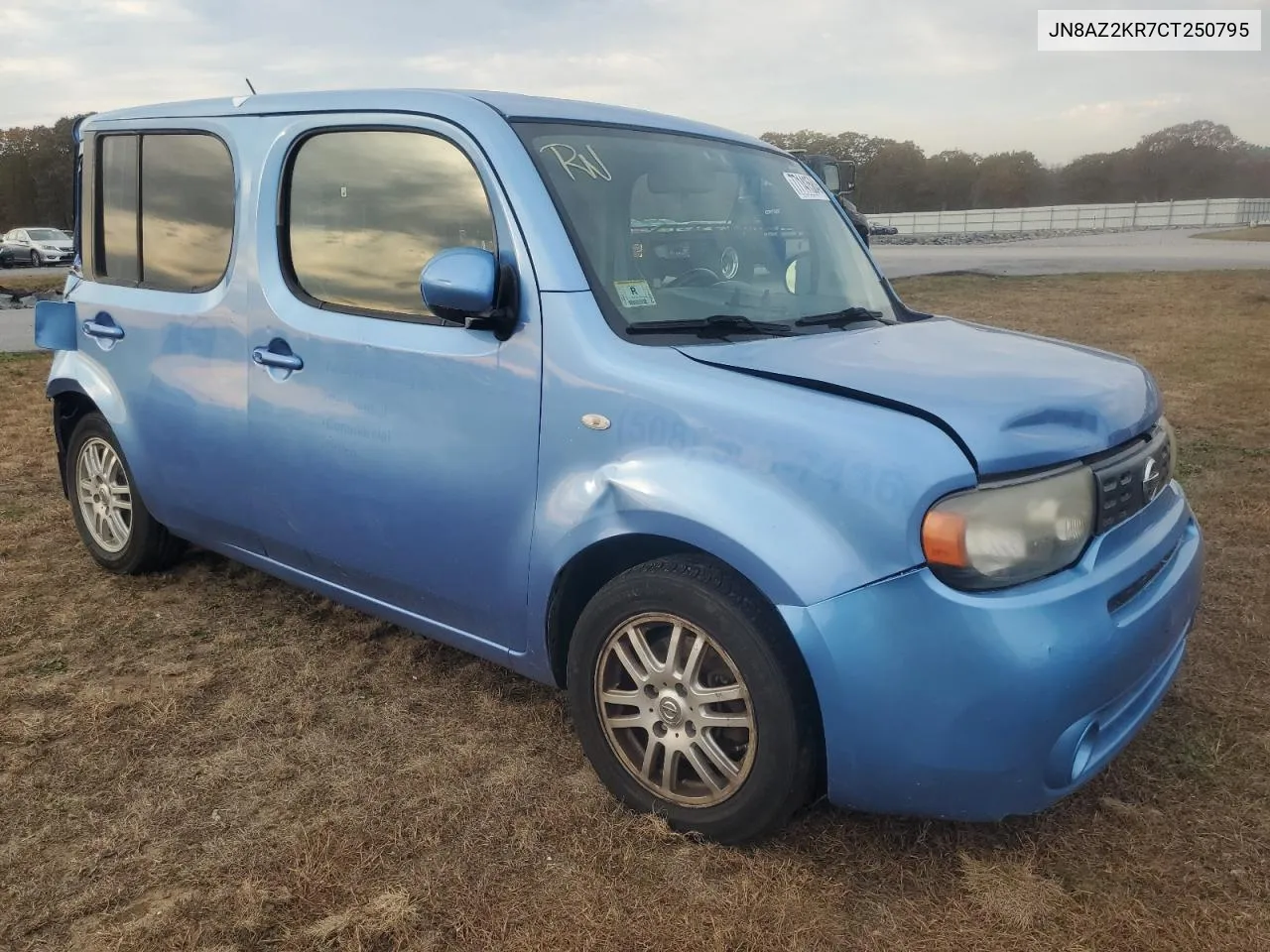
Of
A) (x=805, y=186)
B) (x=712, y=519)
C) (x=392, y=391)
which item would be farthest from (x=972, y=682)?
(x=805, y=186)

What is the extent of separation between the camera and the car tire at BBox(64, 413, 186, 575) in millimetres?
4164

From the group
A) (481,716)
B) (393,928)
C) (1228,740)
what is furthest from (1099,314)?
(393,928)

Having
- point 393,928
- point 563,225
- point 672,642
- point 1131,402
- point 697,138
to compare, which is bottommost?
point 393,928

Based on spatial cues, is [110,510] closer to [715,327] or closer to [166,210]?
[166,210]

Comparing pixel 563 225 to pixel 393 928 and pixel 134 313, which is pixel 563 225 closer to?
pixel 393 928

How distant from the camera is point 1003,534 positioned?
2104 millimetres

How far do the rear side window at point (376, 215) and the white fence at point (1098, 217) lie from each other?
52519 mm

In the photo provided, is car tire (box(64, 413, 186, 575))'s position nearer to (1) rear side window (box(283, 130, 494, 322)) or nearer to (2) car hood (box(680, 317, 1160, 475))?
(1) rear side window (box(283, 130, 494, 322))

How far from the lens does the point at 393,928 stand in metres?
2.20

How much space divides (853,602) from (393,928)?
4.05 ft

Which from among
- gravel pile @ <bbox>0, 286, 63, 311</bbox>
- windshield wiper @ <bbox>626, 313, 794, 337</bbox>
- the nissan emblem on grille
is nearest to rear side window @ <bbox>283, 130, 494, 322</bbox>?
windshield wiper @ <bbox>626, 313, 794, 337</bbox>

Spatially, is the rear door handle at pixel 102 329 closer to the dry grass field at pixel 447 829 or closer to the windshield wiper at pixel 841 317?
the dry grass field at pixel 447 829

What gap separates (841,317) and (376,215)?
1.45 m

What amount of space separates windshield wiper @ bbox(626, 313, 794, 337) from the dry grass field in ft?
4.16
